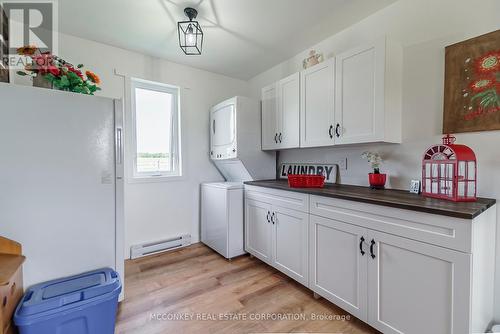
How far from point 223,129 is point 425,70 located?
2.09 m

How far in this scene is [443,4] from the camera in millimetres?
1563

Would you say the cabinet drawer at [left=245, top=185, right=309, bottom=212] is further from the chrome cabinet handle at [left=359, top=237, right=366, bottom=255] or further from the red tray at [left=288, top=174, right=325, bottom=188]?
the chrome cabinet handle at [left=359, top=237, right=366, bottom=255]

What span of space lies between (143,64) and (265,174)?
6.74 ft

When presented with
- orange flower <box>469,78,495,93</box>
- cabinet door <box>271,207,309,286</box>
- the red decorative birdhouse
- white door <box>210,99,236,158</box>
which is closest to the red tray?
cabinet door <box>271,207,309,286</box>

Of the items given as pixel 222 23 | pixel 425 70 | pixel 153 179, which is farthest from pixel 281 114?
pixel 153 179

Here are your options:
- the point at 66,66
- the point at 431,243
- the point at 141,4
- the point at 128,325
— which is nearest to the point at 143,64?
the point at 141,4

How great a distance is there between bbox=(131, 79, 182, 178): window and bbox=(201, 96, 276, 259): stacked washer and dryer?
1.72 ft

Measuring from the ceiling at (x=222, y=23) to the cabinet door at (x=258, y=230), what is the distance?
1.80 metres

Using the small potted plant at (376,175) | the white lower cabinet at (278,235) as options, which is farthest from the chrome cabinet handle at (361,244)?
the small potted plant at (376,175)

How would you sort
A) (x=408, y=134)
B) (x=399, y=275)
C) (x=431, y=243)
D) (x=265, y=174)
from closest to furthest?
(x=431, y=243)
(x=399, y=275)
(x=408, y=134)
(x=265, y=174)

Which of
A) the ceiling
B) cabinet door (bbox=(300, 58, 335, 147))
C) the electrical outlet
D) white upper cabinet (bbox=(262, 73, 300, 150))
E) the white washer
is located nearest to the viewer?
the ceiling

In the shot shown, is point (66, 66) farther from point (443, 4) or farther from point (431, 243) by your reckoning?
point (443, 4)

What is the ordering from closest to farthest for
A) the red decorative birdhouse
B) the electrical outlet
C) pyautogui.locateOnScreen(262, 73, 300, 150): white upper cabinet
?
the red decorative birdhouse → the electrical outlet → pyautogui.locateOnScreen(262, 73, 300, 150): white upper cabinet

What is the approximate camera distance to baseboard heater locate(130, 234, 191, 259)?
101 inches
